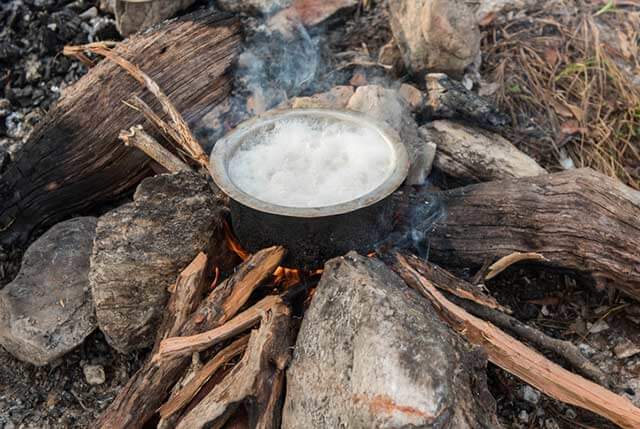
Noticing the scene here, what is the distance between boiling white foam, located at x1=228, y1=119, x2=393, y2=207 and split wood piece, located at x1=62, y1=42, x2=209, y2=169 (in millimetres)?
449

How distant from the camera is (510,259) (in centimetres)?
292

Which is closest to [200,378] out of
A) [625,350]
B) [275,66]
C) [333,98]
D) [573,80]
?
[333,98]

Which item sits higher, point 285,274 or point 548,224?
point 285,274

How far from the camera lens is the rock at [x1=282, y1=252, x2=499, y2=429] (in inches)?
78.6

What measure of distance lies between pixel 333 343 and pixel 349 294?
185 millimetres

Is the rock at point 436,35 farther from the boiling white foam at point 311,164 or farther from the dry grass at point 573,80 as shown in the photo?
the boiling white foam at point 311,164

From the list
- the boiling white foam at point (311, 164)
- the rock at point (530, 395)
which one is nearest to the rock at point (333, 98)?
the boiling white foam at point (311, 164)

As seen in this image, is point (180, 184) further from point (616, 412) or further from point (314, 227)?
point (616, 412)

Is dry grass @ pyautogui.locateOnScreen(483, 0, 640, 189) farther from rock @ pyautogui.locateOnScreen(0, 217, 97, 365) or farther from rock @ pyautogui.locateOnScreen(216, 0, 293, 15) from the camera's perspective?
rock @ pyautogui.locateOnScreen(0, 217, 97, 365)

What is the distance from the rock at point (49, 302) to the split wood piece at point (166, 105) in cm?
71

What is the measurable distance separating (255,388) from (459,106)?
1979mm

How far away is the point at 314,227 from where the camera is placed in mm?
2475

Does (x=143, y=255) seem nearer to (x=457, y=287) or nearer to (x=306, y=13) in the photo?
(x=457, y=287)

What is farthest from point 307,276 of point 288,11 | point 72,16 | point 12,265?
point 72,16
